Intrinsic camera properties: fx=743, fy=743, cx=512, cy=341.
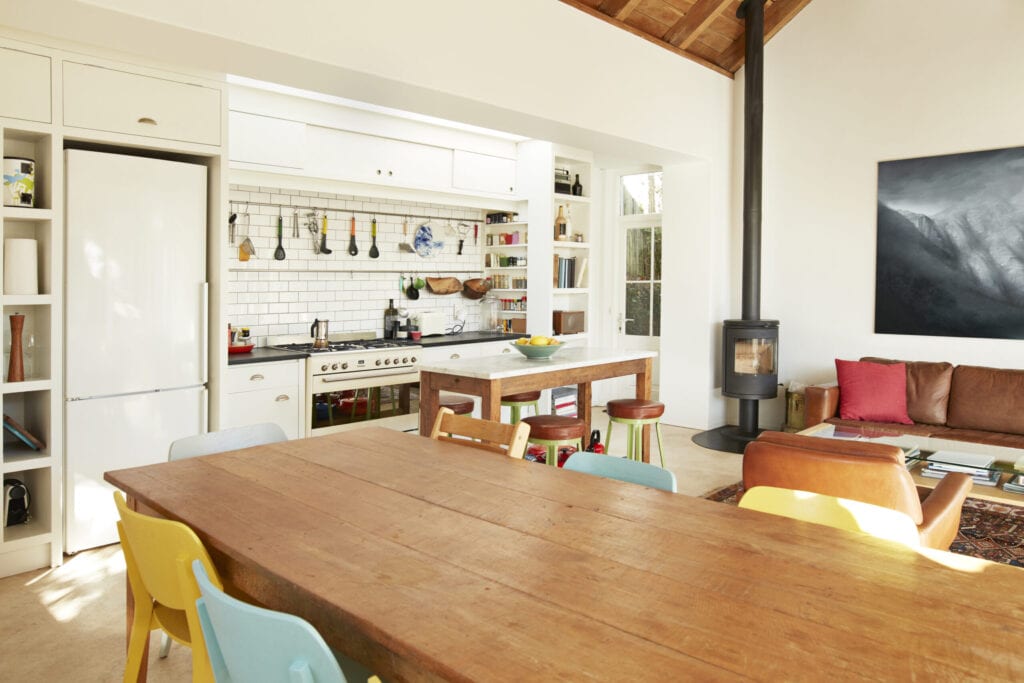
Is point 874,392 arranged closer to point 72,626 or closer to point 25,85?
point 72,626

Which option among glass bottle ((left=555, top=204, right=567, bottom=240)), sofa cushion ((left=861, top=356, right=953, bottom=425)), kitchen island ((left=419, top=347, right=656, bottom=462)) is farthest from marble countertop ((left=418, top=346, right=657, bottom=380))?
sofa cushion ((left=861, top=356, right=953, bottom=425))

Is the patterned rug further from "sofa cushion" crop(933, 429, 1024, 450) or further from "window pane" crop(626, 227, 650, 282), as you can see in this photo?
"window pane" crop(626, 227, 650, 282)

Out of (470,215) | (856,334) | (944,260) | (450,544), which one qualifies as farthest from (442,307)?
(450,544)

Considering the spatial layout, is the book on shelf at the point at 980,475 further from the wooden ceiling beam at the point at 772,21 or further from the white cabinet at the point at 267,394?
the wooden ceiling beam at the point at 772,21

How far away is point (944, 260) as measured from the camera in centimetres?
609

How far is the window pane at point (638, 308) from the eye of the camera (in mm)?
8094

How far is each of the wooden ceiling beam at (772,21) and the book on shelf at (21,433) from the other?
247 inches

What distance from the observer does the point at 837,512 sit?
201 centimetres

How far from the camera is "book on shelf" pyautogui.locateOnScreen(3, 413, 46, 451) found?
3625mm

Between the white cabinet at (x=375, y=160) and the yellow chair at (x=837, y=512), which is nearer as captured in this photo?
the yellow chair at (x=837, y=512)

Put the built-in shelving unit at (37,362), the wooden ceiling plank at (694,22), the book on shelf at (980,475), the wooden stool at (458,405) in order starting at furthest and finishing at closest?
the wooden ceiling plank at (694,22), the wooden stool at (458,405), the book on shelf at (980,475), the built-in shelving unit at (37,362)

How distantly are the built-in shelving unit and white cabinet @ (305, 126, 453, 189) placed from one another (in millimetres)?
2020

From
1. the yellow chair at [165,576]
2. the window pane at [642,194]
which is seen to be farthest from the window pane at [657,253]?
the yellow chair at [165,576]

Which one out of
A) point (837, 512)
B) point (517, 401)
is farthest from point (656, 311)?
point (837, 512)
